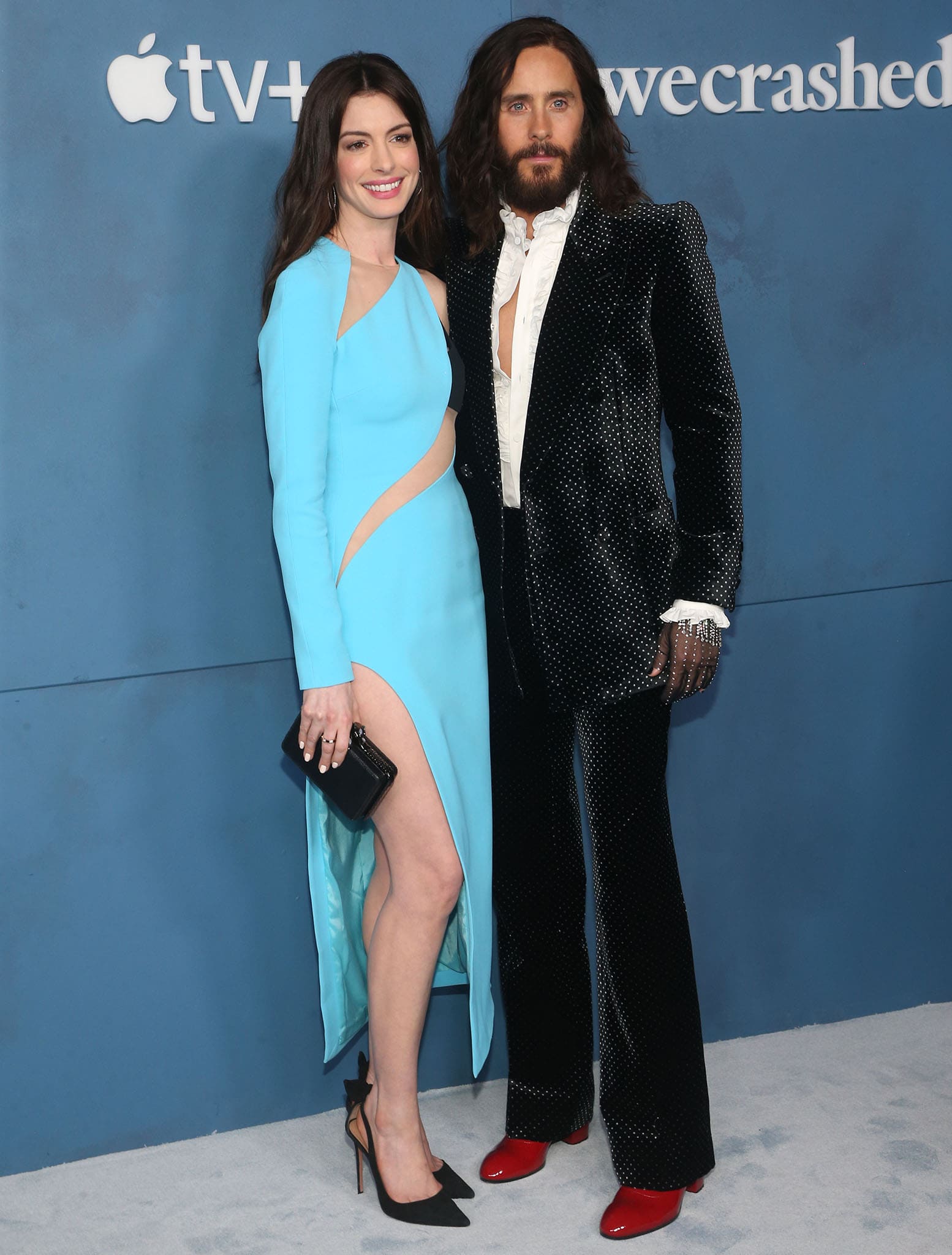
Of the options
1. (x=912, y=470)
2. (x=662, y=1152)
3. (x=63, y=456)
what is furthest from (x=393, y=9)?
(x=662, y=1152)

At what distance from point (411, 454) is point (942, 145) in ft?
4.63

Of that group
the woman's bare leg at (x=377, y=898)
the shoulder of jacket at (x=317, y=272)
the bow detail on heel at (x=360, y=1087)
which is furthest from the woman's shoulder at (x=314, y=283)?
the bow detail on heel at (x=360, y=1087)

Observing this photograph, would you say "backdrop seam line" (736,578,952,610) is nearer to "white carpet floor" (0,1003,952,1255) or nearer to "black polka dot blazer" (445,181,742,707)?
"black polka dot blazer" (445,181,742,707)

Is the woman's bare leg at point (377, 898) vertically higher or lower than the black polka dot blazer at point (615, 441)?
lower

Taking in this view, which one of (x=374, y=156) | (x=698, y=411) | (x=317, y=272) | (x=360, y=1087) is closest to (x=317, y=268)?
(x=317, y=272)

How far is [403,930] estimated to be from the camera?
2.38 m

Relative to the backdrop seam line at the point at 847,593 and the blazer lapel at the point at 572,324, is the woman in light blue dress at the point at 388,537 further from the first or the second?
the backdrop seam line at the point at 847,593

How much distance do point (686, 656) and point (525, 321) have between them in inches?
24.9

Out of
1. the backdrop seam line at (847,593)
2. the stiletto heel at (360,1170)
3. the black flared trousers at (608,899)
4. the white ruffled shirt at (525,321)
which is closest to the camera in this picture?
the white ruffled shirt at (525,321)

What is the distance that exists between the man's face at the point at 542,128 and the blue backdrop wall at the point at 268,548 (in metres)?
0.32

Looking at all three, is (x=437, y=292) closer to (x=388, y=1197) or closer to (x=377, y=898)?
(x=377, y=898)

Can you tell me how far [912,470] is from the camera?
2908mm

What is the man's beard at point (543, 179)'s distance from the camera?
2.24 meters

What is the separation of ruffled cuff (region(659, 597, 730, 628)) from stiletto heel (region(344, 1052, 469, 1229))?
42.4 inches
